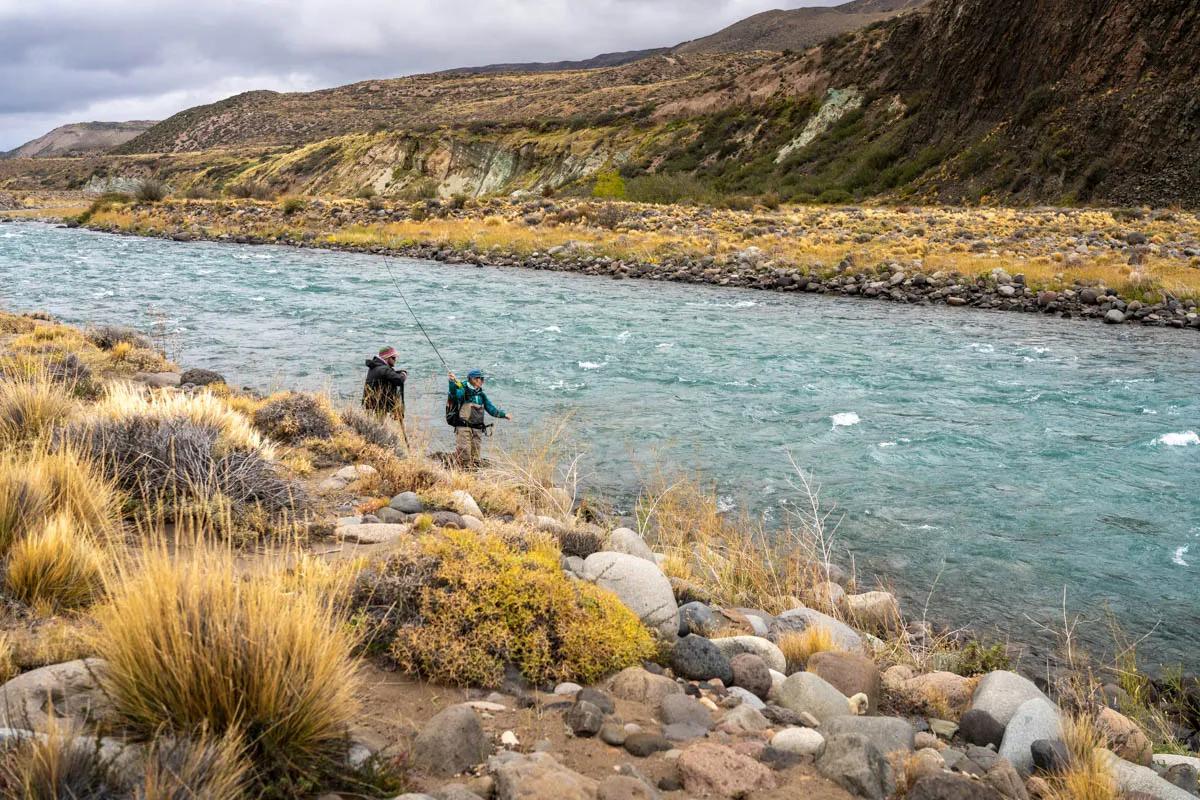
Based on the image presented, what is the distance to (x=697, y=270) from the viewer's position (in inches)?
1068

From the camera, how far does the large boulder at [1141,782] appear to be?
156 inches

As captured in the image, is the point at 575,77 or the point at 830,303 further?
the point at 575,77

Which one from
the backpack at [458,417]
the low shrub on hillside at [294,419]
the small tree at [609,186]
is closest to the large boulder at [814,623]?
the backpack at [458,417]

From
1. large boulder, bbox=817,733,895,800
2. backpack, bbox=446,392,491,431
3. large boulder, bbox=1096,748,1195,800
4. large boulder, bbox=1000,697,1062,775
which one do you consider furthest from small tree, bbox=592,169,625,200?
large boulder, bbox=817,733,895,800

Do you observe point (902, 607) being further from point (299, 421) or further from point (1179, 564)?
point (299, 421)

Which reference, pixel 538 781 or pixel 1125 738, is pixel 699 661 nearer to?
pixel 538 781

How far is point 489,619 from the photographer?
14.9 ft

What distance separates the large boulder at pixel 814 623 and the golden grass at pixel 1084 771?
4.92ft

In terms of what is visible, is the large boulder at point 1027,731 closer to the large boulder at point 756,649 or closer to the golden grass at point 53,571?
the large boulder at point 756,649

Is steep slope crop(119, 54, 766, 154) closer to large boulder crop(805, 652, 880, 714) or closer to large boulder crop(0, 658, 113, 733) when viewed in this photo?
large boulder crop(805, 652, 880, 714)

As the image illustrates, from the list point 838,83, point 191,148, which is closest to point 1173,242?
point 838,83

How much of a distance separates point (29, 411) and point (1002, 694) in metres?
7.65

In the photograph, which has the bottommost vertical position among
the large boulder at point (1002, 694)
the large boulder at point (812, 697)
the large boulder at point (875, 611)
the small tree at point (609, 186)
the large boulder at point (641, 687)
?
the large boulder at point (875, 611)

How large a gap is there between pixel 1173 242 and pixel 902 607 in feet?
76.9
